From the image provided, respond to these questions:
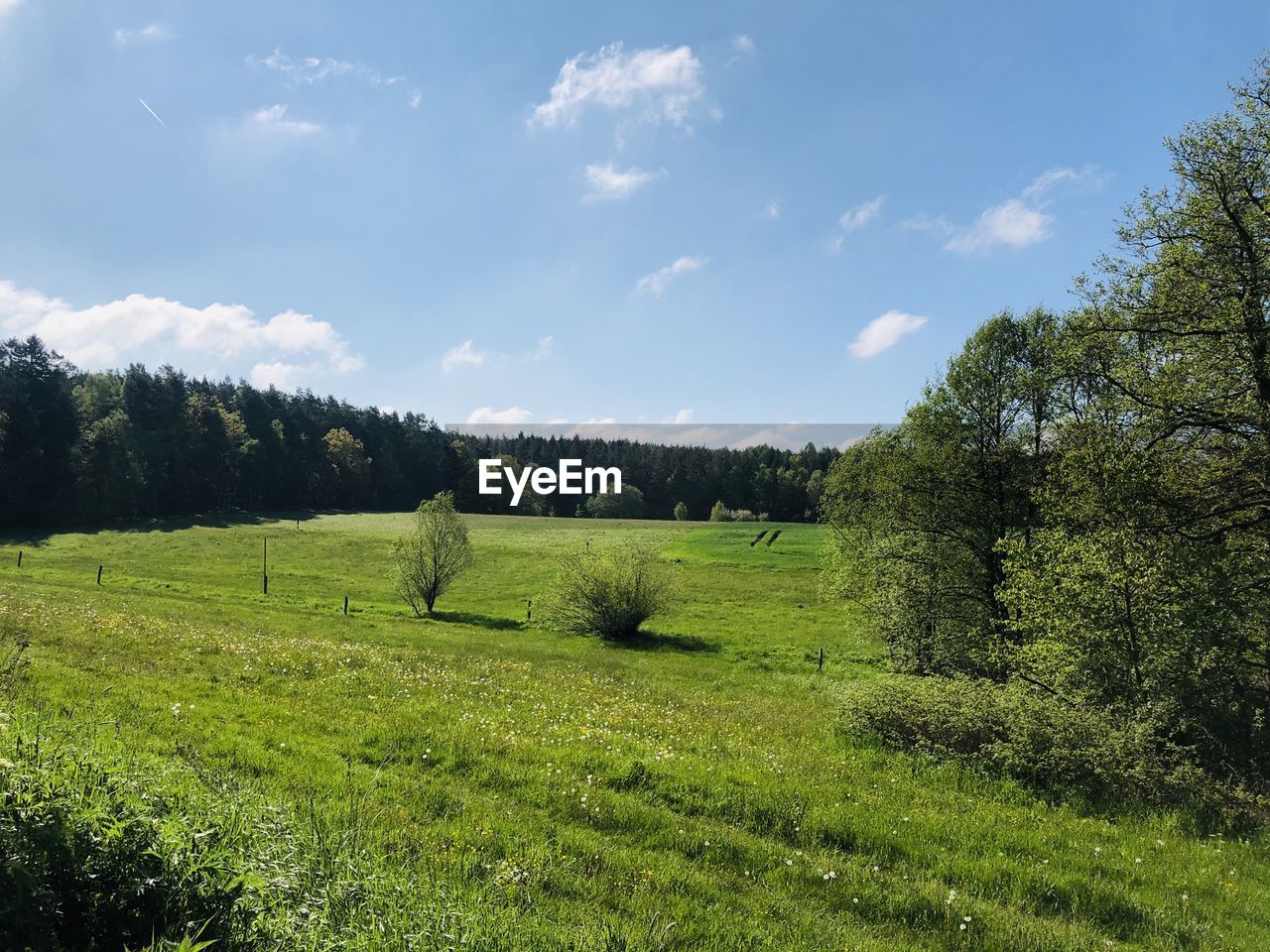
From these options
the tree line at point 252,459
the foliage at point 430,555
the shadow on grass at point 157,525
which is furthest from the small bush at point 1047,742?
the tree line at point 252,459

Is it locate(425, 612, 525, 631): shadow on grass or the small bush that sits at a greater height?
the small bush

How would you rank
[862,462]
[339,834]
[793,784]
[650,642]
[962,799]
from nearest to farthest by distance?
[339,834]
[793,784]
[962,799]
[862,462]
[650,642]

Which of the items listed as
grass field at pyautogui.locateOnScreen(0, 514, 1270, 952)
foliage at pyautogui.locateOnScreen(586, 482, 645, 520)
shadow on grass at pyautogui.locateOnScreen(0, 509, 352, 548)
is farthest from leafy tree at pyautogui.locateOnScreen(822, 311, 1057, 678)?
foliage at pyautogui.locateOnScreen(586, 482, 645, 520)

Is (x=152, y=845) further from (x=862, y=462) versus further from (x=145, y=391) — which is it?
(x=145, y=391)

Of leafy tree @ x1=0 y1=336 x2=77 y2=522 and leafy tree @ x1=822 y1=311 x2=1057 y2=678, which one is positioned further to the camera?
leafy tree @ x1=0 y1=336 x2=77 y2=522

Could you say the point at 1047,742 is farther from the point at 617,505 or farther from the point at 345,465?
the point at 345,465

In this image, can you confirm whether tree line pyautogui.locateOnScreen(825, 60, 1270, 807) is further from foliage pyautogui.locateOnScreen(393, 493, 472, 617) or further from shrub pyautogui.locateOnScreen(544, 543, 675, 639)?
foliage pyautogui.locateOnScreen(393, 493, 472, 617)

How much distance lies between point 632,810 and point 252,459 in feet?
411

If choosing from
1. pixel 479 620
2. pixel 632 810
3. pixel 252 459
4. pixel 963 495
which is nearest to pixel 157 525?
pixel 252 459

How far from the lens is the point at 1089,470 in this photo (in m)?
17.1

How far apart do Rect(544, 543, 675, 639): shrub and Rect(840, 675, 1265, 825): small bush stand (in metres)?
24.3

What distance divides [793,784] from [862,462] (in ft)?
73.1

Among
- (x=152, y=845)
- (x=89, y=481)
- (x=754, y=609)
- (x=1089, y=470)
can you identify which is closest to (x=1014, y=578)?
(x=1089, y=470)

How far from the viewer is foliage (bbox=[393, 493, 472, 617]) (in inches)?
1825
